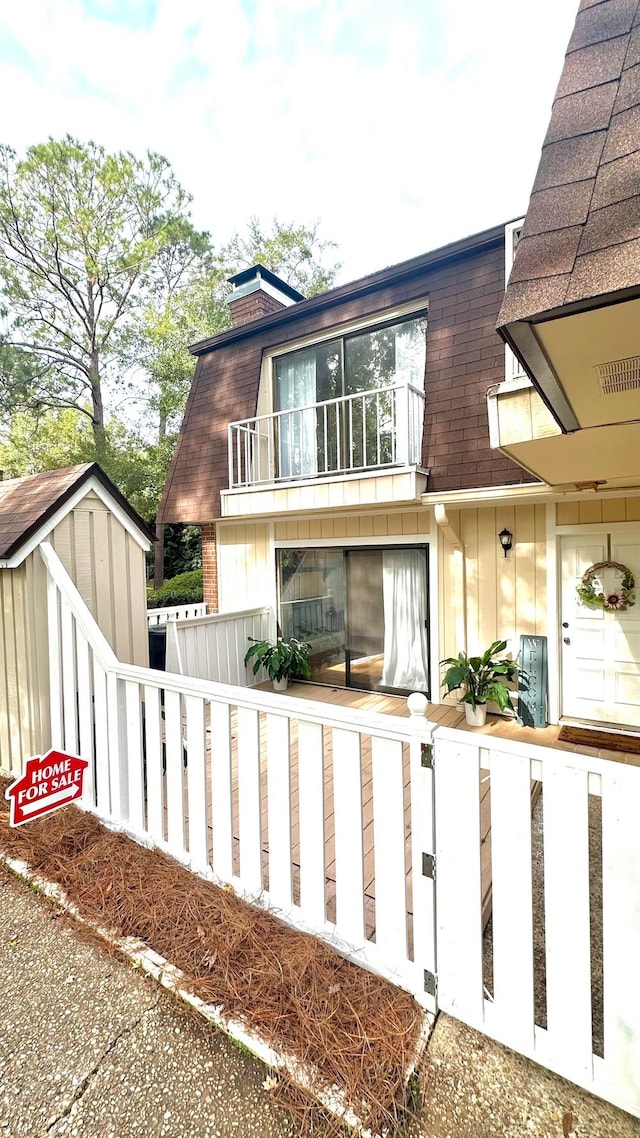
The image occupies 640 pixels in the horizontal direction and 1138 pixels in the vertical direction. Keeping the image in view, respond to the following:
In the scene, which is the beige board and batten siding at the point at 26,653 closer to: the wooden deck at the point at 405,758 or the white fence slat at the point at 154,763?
the white fence slat at the point at 154,763

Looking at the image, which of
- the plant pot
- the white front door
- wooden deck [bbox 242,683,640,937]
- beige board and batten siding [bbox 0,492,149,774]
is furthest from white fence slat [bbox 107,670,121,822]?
the white front door

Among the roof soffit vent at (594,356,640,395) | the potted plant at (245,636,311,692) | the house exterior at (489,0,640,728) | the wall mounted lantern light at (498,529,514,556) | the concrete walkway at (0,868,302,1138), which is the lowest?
the concrete walkway at (0,868,302,1138)

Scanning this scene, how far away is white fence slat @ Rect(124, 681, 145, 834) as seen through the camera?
2.69 metres

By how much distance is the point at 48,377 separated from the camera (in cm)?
1477

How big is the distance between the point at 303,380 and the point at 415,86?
3.47 meters

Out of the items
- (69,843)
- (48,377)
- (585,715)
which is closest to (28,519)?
(69,843)

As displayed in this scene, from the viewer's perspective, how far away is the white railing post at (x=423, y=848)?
171cm

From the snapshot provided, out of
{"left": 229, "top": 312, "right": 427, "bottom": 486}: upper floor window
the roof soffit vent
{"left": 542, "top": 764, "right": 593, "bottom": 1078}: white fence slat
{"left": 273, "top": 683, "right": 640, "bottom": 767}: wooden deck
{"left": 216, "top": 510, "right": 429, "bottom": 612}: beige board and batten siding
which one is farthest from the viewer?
{"left": 216, "top": 510, "right": 429, "bottom": 612}: beige board and batten siding

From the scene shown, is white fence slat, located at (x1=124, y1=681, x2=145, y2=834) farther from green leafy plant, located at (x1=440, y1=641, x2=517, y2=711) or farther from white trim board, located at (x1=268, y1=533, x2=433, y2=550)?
white trim board, located at (x1=268, y1=533, x2=433, y2=550)

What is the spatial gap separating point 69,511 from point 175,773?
1835 millimetres

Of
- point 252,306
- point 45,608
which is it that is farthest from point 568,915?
point 252,306

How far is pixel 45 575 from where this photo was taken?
3.03 meters

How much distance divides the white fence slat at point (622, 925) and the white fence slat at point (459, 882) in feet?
1.25

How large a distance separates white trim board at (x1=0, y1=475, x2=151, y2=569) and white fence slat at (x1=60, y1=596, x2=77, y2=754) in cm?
36
